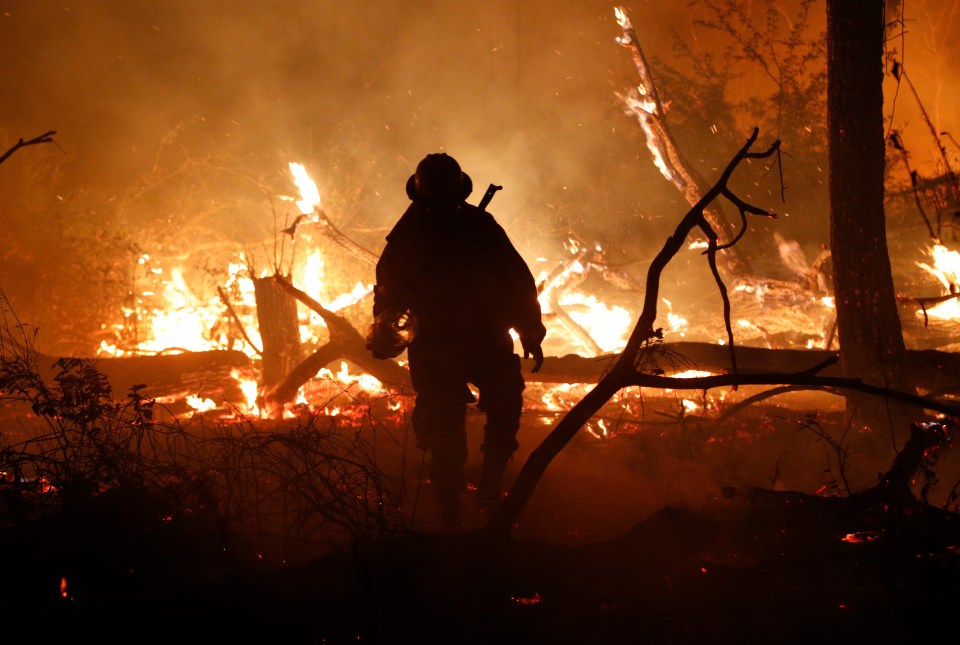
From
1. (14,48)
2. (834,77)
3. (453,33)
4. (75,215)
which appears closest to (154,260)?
(75,215)

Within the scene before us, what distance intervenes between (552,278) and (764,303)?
3.38 meters

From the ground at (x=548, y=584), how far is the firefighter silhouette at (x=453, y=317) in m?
1.03

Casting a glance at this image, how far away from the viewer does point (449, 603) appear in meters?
2.56

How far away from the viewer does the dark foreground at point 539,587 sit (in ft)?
7.79

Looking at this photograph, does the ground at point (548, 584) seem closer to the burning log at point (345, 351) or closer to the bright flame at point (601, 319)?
the burning log at point (345, 351)

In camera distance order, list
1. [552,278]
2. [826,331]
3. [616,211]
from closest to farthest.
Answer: [826,331] < [552,278] < [616,211]

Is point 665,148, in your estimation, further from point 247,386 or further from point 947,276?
point 247,386

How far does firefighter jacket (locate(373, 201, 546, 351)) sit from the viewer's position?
3811 millimetres

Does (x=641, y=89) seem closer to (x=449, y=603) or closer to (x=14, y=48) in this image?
(x=449, y=603)

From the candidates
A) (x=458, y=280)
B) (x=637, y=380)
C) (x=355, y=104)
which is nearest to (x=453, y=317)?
(x=458, y=280)

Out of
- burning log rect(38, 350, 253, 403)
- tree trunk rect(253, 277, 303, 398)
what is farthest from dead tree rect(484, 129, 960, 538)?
burning log rect(38, 350, 253, 403)

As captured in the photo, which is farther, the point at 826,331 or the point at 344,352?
the point at 826,331

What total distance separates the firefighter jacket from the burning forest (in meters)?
0.48

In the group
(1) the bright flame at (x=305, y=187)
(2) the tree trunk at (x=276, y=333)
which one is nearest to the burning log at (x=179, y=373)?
(2) the tree trunk at (x=276, y=333)
